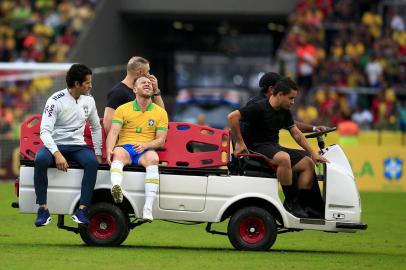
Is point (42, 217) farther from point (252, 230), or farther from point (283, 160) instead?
point (283, 160)

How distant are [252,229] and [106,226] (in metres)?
1.56

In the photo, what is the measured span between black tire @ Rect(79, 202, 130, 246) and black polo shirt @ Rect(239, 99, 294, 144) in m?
1.67

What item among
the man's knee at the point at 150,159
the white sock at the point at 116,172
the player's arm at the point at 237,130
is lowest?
the white sock at the point at 116,172

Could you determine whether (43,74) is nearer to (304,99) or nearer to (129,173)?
(304,99)

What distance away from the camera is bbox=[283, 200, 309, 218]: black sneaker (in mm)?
13992

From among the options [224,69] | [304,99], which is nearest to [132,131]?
[304,99]

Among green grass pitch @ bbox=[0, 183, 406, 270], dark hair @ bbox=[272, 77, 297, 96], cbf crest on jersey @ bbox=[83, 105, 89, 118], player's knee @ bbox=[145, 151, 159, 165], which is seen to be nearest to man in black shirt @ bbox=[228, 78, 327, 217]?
dark hair @ bbox=[272, 77, 297, 96]

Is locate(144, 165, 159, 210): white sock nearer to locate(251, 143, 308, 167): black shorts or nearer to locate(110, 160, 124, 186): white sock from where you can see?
locate(110, 160, 124, 186): white sock

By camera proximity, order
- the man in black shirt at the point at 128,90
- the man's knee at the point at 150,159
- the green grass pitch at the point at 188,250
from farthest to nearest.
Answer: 1. the man in black shirt at the point at 128,90
2. the man's knee at the point at 150,159
3. the green grass pitch at the point at 188,250

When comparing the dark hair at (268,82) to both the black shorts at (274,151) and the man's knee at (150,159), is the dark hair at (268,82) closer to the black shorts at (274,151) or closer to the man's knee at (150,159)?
the black shorts at (274,151)

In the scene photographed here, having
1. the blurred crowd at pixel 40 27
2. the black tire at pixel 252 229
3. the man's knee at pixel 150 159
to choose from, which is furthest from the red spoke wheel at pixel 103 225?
the blurred crowd at pixel 40 27

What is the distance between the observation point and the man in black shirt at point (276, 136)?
45.5 feet

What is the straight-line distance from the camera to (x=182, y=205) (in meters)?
13.8

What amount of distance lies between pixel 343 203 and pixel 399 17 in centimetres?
2440
